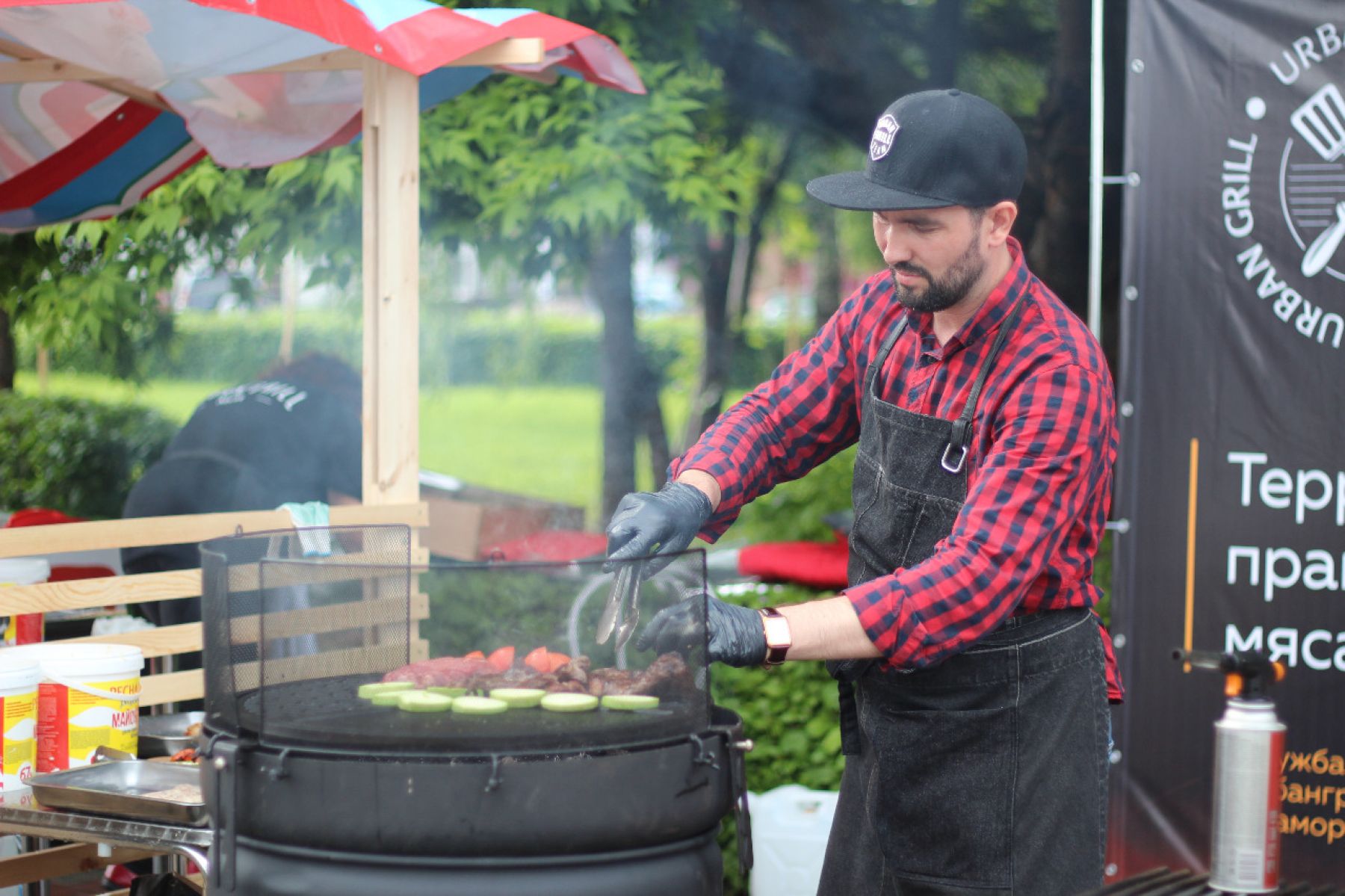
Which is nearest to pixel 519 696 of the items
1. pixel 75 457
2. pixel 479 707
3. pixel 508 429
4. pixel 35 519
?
pixel 479 707

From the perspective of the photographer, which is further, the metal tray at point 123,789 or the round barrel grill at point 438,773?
the metal tray at point 123,789

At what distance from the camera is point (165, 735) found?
9.09 ft

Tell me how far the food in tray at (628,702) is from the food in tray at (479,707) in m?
0.15

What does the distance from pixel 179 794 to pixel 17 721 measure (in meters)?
0.37

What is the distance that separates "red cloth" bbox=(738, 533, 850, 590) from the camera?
4414 mm

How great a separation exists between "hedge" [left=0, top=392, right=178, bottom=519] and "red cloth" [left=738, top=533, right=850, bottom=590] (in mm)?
3769

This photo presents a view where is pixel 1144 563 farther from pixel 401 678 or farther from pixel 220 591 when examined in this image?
pixel 220 591

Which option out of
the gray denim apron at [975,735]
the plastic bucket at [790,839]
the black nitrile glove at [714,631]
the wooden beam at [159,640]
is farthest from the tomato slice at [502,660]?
the plastic bucket at [790,839]

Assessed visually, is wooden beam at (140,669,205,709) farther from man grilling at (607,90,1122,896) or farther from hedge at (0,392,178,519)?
hedge at (0,392,178,519)

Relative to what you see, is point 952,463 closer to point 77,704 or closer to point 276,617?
point 276,617

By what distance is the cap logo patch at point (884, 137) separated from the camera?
2123 mm

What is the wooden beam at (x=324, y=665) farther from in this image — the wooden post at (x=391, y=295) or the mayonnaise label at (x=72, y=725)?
the wooden post at (x=391, y=295)

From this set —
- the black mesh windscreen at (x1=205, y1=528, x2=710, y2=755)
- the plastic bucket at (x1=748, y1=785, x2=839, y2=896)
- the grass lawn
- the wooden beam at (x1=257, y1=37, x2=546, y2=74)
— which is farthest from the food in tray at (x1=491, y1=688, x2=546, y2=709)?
the grass lawn

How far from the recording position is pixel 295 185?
17.3 ft
